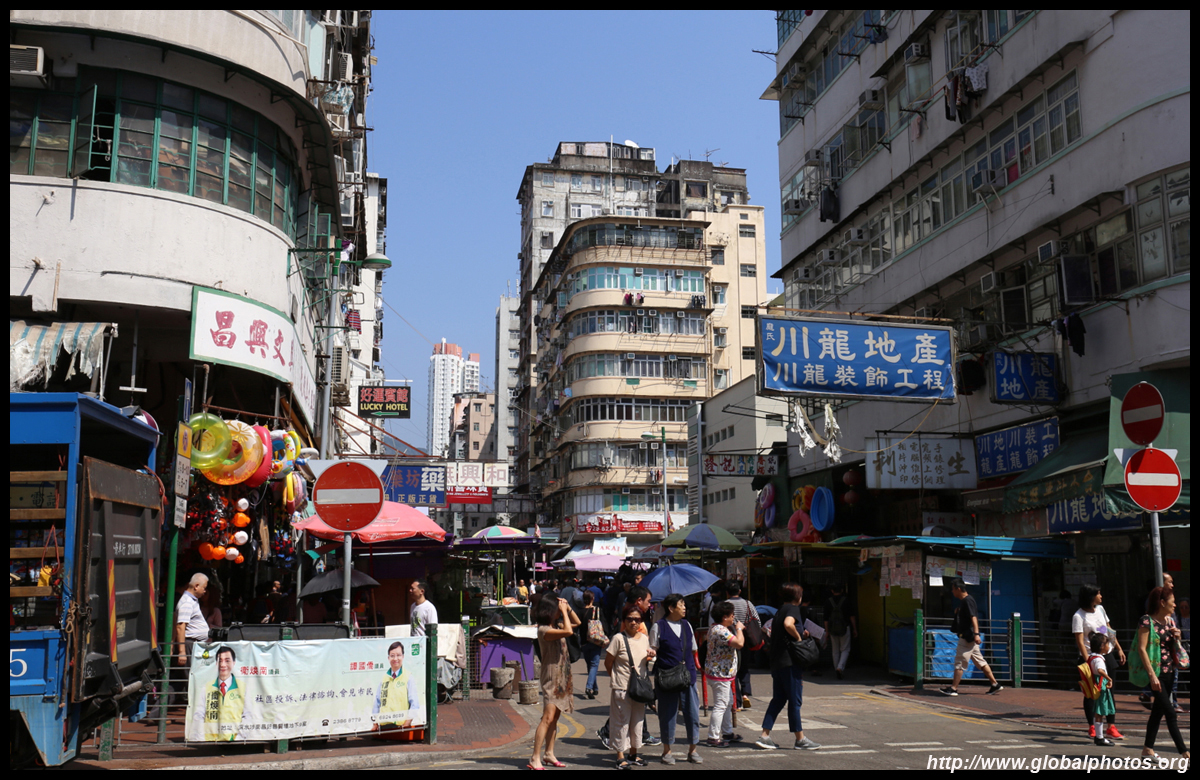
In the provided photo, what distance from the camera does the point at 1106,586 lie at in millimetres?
16078

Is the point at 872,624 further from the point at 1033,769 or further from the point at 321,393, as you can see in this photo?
the point at 321,393

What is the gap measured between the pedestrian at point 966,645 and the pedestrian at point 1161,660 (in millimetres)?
5414

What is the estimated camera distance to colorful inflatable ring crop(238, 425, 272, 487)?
13.1 metres

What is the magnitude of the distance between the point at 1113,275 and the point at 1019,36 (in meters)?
5.35

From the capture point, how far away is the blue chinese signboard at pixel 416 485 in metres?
32.4

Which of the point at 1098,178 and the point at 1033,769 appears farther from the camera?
the point at 1098,178

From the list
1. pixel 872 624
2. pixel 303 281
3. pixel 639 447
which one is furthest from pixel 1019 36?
pixel 639 447

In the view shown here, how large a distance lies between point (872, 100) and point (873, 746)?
1793 cm

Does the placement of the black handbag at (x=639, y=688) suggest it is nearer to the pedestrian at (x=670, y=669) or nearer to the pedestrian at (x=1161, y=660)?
the pedestrian at (x=670, y=669)

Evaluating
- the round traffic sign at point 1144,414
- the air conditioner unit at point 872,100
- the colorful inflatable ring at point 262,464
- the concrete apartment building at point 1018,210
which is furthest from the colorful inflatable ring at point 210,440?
the air conditioner unit at point 872,100

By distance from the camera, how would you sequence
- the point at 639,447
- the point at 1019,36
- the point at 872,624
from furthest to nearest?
1. the point at 639,447
2. the point at 872,624
3. the point at 1019,36

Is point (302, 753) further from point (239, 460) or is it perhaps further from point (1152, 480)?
point (1152, 480)

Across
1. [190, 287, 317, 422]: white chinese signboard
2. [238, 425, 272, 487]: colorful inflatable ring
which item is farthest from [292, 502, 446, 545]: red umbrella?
[190, 287, 317, 422]: white chinese signboard

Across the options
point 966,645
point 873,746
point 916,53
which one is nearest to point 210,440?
point 873,746
